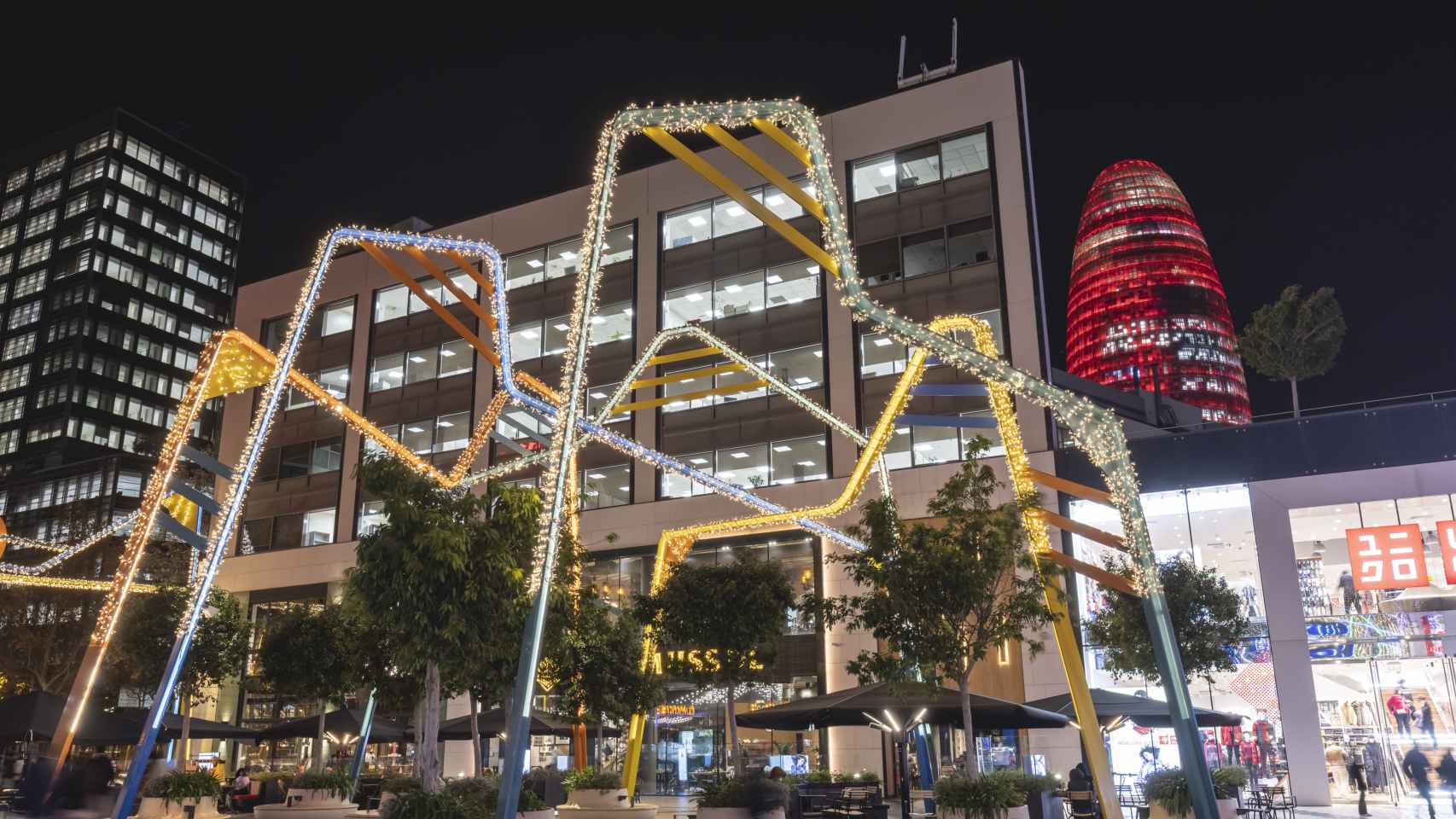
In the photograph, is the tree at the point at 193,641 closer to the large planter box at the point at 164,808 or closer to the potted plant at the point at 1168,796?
the large planter box at the point at 164,808

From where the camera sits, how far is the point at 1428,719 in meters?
28.1

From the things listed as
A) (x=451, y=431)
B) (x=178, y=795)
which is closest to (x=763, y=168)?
(x=178, y=795)

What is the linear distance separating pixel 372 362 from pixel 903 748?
117 feet

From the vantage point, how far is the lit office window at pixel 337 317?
50.4m

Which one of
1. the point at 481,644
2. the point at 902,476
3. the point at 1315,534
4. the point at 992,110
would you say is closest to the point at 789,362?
the point at 902,476

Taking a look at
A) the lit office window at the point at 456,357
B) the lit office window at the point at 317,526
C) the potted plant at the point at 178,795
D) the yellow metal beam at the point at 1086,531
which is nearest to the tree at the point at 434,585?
the yellow metal beam at the point at 1086,531

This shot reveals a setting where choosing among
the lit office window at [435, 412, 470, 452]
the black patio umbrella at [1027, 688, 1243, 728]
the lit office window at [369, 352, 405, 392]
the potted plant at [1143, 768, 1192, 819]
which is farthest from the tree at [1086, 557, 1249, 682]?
the lit office window at [369, 352, 405, 392]

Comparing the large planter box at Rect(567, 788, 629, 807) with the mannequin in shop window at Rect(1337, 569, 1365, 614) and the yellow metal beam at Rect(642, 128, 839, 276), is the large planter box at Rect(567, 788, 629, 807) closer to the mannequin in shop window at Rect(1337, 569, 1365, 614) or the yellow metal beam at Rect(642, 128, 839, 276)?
the yellow metal beam at Rect(642, 128, 839, 276)

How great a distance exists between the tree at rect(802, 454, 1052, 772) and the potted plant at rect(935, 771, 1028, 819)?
90 centimetres

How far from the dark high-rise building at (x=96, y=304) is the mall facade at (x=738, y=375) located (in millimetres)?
63131

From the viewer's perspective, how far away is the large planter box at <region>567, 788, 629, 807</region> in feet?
69.1

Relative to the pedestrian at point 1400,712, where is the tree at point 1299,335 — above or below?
above

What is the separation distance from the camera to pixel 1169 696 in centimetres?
1138

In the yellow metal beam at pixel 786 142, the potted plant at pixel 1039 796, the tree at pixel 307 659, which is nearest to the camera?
the yellow metal beam at pixel 786 142
